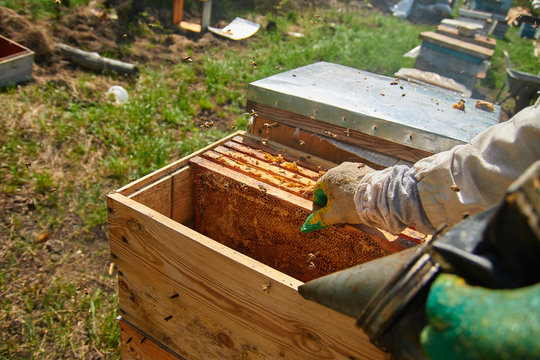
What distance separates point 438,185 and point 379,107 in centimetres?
86

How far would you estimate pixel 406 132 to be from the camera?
1.80 meters

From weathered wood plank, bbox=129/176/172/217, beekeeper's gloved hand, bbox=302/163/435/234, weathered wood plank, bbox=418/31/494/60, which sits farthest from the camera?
weathered wood plank, bbox=418/31/494/60

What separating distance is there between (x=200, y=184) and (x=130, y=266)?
557mm

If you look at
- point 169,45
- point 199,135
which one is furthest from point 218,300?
point 169,45

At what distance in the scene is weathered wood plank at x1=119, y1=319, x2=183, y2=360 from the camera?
1.67 metres

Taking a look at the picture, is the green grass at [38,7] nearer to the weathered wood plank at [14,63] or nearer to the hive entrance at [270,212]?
the weathered wood plank at [14,63]

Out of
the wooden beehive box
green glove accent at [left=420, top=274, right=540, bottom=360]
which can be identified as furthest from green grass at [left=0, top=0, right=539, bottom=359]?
green glove accent at [left=420, top=274, right=540, bottom=360]

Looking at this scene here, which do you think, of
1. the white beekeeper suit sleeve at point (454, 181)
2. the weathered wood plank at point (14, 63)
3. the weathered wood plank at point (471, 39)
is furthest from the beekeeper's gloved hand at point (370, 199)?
the weathered wood plank at point (471, 39)

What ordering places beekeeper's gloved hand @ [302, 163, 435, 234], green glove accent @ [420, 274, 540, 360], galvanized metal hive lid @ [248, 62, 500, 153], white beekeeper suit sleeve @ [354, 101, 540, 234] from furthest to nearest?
galvanized metal hive lid @ [248, 62, 500, 153]
beekeeper's gloved hand @ [302, 163, 435, 234]
white beekeeper suit sleeve @ [354, 101, 540, 234]
green glove accent @ [420, 274, 540, 360]

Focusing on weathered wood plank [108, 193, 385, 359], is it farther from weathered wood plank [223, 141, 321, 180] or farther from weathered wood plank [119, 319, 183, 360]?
weathered wood plank [223, 141, 321, 180]

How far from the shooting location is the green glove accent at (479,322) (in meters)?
0.50

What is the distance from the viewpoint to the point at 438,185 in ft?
4.09

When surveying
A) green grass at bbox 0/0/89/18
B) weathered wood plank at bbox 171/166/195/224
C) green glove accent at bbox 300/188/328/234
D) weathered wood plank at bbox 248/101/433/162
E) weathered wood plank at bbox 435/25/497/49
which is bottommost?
green grass at bbox 0/0/89/18

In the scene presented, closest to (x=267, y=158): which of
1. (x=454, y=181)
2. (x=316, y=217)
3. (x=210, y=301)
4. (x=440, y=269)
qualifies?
(x=316, y=217)
